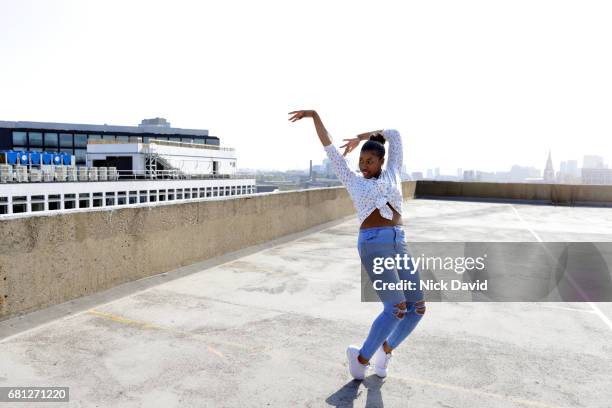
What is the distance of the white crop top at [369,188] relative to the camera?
129 inches

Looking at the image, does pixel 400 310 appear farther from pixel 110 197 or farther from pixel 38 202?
pixel 110 197

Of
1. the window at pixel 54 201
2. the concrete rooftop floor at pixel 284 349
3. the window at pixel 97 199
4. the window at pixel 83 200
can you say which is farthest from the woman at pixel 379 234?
the window at pixel 97 199

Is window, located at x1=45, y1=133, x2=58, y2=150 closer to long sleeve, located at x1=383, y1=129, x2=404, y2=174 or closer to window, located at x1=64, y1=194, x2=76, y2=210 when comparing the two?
window, located at x1=64, y1=194, x2=76, y2=210

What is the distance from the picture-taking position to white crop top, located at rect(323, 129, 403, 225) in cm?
328

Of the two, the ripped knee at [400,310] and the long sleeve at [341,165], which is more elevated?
the long sleeve at [341,165]

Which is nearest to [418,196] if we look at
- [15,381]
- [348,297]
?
[348,297]

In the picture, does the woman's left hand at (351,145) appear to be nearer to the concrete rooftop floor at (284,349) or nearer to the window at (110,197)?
the concrete rooftop floor at (284,349)

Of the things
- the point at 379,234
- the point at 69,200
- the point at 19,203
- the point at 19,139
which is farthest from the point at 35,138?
the point at 379,234

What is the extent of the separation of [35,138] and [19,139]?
220cm

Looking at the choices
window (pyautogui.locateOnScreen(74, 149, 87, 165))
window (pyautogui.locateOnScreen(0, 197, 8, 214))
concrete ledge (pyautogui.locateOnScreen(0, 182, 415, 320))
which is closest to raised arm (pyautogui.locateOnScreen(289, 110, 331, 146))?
concrete ledge (pyautogui.locateOnScreen(0, 182, 415, 320))

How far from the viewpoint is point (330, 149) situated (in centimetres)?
343

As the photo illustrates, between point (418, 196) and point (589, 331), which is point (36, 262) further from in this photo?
point (418, 196)

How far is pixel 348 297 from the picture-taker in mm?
6012

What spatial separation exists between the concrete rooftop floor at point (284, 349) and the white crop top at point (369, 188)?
4.75 feet
